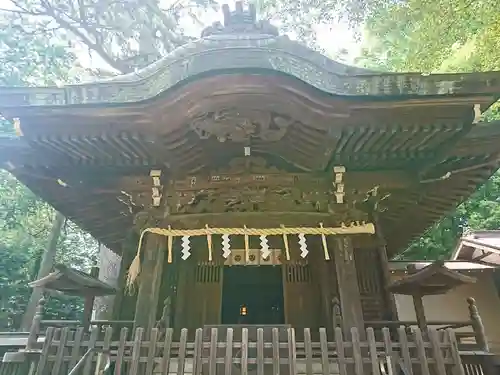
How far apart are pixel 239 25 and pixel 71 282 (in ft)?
13.6

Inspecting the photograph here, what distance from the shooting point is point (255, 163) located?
222 inches

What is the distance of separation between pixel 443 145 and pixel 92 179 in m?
4.62

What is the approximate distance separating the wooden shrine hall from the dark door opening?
1.48m

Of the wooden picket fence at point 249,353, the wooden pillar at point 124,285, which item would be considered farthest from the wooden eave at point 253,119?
the wooden picket fence at point 249,353

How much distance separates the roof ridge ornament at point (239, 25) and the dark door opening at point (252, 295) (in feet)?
13.7

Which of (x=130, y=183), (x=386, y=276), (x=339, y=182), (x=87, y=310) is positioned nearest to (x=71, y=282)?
(x=87, y=310)

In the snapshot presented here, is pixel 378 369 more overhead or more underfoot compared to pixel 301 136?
more underfoot

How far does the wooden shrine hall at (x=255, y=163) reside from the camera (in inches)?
187

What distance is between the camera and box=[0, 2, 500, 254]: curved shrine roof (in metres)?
4.71

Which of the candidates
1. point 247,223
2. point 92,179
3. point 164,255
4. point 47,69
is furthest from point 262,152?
A: point 47,69

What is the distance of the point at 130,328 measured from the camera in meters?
5.58

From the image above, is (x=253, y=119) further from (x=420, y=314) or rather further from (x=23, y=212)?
(x=23, y=212)

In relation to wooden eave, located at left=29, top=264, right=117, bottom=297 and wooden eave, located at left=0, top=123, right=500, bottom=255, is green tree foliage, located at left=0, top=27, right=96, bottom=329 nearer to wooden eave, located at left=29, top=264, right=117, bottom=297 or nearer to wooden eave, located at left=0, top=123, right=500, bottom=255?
wooden eave, located at left=0, top=123, right=500, bottom=255

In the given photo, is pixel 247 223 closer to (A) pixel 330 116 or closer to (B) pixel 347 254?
(B) pixel 347 254
